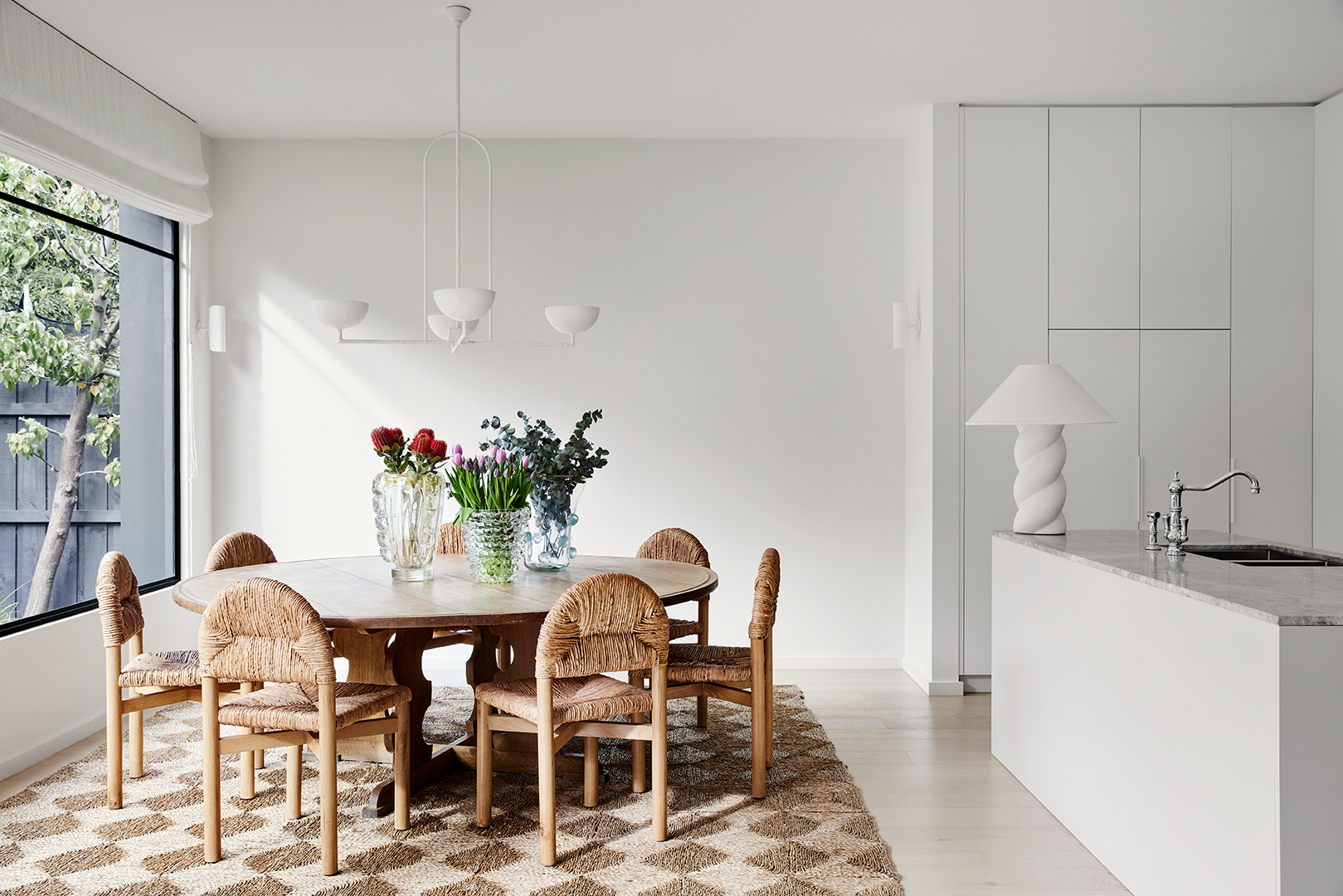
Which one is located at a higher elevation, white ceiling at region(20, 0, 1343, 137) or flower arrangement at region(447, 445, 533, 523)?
white ceiling at region(20, 0, 1343, 137)

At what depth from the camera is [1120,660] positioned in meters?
2.51

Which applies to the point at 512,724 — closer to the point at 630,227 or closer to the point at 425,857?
the point at 425,857

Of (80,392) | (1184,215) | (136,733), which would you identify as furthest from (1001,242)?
(80,392)

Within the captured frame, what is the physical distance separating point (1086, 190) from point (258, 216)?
4.16 m

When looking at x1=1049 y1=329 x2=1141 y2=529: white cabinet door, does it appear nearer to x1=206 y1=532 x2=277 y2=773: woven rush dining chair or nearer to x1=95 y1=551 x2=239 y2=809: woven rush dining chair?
x1=206 y1=532 x2=277 y2=773: woven rush dining chair

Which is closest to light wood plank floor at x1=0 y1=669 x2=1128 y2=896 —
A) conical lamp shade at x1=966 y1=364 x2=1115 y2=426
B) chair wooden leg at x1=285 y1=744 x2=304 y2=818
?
chair wooden leg at x1=285 y1=744 x2=304 y2=818

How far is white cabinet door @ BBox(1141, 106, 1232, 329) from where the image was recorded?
4422mm

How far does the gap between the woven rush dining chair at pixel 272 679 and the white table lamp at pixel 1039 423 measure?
7.42 ft

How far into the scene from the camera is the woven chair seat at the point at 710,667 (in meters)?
3.01

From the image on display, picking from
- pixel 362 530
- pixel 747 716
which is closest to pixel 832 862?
pixel 747 716

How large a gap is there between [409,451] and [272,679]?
0.83m

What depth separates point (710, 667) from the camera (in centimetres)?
302

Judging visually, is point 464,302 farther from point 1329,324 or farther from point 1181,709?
point 1329,324

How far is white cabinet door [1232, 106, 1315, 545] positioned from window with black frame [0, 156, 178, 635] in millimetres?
5216
